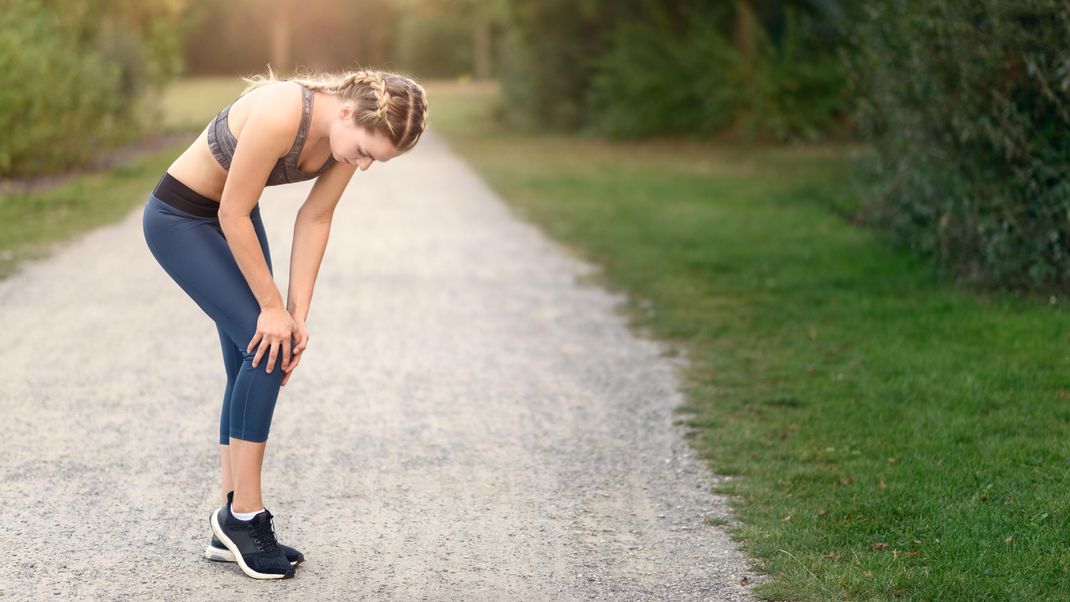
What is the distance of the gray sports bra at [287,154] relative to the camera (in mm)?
3650

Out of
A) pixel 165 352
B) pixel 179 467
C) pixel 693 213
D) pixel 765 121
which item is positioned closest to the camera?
pixel 179 467

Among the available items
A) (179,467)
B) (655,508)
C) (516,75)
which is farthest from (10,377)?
(516,75)

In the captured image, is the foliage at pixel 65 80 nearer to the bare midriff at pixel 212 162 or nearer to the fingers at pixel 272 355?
the bare midriff at pixel 212 162

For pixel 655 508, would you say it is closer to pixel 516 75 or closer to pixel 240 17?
pixel 516 75

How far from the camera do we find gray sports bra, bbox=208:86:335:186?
3650 mm

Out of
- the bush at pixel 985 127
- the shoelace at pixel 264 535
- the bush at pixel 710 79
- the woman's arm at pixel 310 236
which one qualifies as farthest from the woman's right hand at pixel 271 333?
the bush at pixel 710 79

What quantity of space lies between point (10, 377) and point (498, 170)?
539 inches

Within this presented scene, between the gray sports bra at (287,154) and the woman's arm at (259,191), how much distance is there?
27 millimetres

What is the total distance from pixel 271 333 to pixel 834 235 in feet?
29.1

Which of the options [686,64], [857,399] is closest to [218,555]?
[857,399]

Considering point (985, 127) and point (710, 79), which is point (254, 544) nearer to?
point (985, 127)

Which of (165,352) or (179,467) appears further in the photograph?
(165,352)

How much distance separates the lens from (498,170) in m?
19.6

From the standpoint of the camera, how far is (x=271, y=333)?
12.4ft
